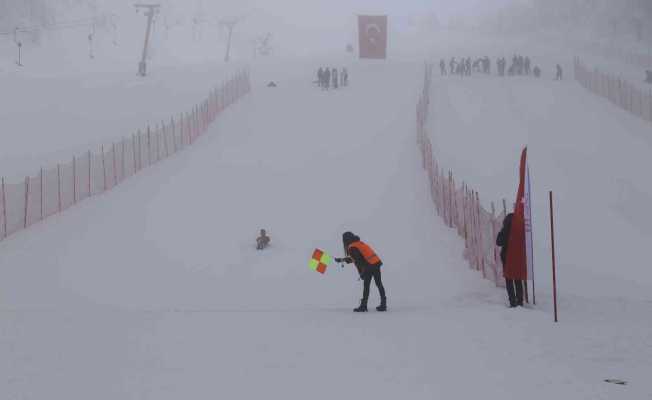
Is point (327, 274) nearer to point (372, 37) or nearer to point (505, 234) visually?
point (505, 234)

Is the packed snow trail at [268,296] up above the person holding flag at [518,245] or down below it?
below

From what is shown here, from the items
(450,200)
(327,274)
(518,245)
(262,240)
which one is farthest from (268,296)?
(450,200)

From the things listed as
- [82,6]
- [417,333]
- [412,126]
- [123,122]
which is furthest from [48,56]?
[417,333]

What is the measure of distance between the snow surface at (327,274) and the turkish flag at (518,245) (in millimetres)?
650

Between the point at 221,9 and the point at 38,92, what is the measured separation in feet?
397

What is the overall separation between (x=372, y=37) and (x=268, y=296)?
56.4 meters

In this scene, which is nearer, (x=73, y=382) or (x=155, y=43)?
(x=73, y=382)

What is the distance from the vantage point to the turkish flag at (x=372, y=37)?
2776 inches

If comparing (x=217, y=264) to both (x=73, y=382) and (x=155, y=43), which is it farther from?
(x=155, y=43)

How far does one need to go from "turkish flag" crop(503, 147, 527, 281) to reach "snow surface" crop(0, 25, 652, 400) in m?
0.65

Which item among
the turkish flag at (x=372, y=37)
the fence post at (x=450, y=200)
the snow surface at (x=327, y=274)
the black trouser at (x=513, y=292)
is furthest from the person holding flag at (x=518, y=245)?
the turkish flag at (x=372, y=37)

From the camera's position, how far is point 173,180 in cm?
2878

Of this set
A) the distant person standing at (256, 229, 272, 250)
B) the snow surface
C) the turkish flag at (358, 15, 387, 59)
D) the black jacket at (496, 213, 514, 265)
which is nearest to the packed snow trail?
the snow surface

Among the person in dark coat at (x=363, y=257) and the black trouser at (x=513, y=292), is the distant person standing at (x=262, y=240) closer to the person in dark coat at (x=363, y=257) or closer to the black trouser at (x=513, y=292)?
the person in dark coat at (x=363, y=257)
